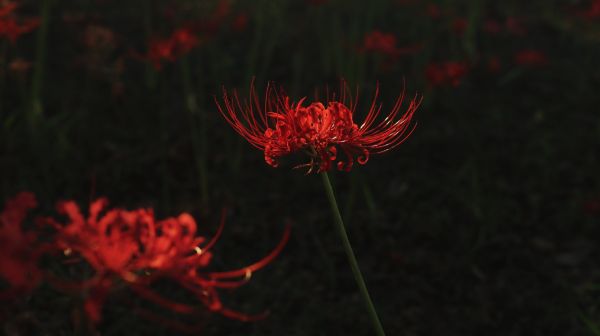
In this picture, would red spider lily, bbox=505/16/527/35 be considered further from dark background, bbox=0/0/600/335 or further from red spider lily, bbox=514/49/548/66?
red spider lily, bbox=514/49/548/66

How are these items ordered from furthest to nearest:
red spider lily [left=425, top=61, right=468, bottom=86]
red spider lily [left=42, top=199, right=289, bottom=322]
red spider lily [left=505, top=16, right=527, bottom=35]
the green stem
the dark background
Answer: red spider lily [left=505, top=16, right=527, bottom=35] < red spider lily [left=425, top=61, right=468, bottom=86] < the dark background < the green stem < red spider lily [left=42, top=199, right=289, bottom=322]

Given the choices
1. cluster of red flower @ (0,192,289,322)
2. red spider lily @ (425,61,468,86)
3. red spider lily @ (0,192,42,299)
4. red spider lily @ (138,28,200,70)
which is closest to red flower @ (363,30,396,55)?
red spider lily @ (425,61,468,86)

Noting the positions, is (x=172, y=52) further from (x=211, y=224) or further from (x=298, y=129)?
(x=298, y=129)

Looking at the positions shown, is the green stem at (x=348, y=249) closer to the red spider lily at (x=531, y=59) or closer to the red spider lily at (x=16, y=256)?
the red spider lily at (x=16, y=256)

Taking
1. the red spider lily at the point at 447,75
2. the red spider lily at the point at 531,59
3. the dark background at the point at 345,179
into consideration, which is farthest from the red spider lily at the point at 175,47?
the red spider lily at the point at 531,59

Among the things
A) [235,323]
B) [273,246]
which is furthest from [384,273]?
[235,323]

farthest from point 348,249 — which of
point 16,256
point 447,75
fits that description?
point 447,75
